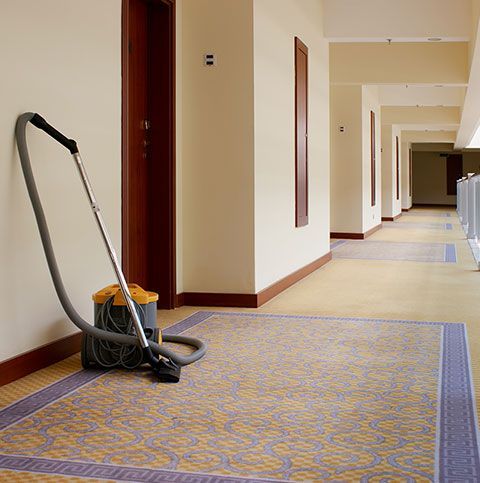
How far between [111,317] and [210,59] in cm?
273

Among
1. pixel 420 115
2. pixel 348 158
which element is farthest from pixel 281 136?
pixel 420 115

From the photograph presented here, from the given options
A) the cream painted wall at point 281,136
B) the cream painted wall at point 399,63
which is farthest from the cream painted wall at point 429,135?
the cream painted wall at point 281,136

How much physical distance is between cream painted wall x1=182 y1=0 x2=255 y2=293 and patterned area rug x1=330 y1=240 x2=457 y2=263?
4.43 metres

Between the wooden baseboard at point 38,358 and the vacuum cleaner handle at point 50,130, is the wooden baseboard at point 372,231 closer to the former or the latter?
the wooden baseboard at point 38,358

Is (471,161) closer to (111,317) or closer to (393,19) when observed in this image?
(393,19)

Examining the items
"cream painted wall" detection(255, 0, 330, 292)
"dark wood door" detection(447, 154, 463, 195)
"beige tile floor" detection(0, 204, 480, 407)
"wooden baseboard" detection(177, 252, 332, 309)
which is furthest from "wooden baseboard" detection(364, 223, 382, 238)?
"dark wood door" detection(447, 154, 463, 195)

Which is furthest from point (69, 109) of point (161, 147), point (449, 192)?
point (449, 192)

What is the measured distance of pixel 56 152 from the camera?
4062 millimetres

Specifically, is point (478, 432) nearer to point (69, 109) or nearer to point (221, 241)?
point (69, 109)

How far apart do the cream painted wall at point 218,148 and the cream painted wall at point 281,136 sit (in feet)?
0.35

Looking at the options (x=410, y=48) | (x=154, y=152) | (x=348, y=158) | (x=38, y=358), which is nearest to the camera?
(x=38, y=358)

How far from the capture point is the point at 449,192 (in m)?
37.2

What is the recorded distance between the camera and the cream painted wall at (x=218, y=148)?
596cm

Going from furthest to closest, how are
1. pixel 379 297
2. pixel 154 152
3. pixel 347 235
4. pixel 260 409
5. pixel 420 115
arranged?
1. pixel 420 115
2. pixel 347 235
3. pixel 379 297
4. pixel 154 152
5. pixel 260 409
